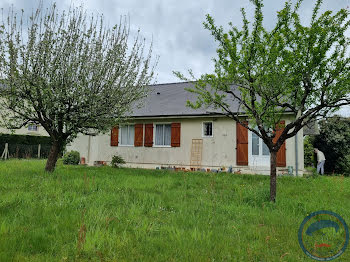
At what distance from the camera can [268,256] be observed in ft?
10.2

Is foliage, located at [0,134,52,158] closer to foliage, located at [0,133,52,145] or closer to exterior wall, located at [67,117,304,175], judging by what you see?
foliage, located at [0,133,52,145]

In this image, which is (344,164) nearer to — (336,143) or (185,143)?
(336,143)

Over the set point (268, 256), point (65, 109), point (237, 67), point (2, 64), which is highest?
point (2, 64)

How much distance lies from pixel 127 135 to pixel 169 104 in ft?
10.4

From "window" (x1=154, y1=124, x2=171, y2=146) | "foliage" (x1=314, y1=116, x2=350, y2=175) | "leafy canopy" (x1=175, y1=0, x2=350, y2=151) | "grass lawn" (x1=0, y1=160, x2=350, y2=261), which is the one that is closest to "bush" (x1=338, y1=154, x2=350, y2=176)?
"foliage" (x1=314, y1=116, x2=350, y2=175)

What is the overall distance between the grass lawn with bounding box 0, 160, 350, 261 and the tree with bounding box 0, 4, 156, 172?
2538 mm

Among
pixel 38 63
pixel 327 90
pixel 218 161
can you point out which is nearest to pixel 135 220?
pixel 327 90

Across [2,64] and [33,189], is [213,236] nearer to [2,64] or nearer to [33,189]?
[33,189]

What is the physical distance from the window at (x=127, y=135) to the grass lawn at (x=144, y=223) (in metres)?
8.07

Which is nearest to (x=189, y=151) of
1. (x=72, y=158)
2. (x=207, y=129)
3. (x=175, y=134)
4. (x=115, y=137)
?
(x=175, y=134)

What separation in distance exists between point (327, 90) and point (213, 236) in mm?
4380

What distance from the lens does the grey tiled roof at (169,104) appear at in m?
13.5

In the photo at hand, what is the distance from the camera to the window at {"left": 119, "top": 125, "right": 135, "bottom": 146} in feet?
49.2

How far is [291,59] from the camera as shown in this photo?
18.7 ft
